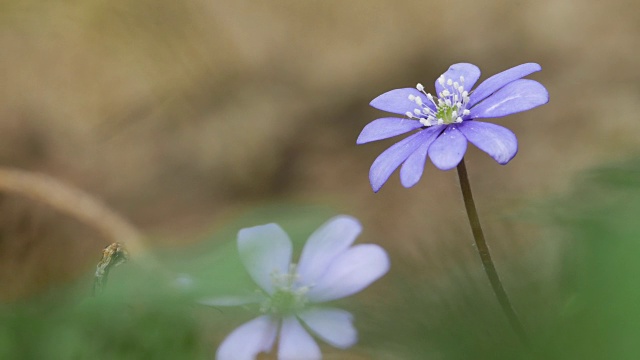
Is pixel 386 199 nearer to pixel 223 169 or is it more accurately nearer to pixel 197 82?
pixel 223 169

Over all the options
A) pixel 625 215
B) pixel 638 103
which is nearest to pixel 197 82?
pixel 638 103

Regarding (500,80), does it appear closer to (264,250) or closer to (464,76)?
(464,76)

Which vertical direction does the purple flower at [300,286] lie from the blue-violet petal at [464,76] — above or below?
below

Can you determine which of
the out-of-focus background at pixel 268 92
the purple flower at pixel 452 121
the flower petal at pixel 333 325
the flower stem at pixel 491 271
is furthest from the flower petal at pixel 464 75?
the out-of-focus background at pixel 268 92

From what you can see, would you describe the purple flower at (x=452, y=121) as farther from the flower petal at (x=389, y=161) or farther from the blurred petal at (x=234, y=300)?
the blurred petal at (x=234, y=300)

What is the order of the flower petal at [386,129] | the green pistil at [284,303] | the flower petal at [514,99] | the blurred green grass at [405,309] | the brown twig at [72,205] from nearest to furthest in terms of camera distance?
the blurred green grass at [405,309], the green pistil at [284,303], the flower petal at [514,99], the flower petal at [386,129], the brown twig at [72,205]

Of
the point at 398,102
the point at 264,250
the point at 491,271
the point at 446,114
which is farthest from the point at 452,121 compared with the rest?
the point at 264,250

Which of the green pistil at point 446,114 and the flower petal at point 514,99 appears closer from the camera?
the flower petal at point 514,99
